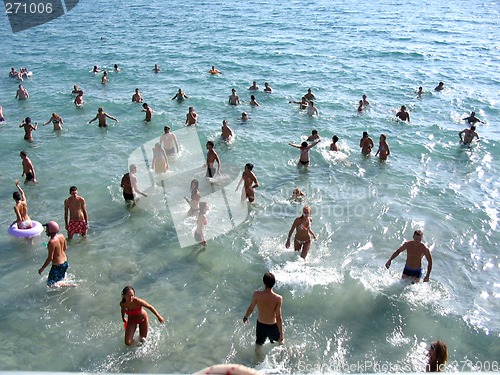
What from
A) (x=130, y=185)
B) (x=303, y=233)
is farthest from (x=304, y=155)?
(x=130, y=185)

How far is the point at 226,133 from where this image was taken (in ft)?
58.6

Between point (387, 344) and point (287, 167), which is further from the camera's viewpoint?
point (287, 167)

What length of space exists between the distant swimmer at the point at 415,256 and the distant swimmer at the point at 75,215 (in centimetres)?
719

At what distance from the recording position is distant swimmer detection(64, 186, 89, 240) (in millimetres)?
10773

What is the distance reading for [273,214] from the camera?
12.9 metres

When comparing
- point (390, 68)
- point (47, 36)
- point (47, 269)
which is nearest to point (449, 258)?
point (47, 269)

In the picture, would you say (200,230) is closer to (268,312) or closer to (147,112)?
(268,312)

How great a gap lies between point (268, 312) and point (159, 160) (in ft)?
28.7

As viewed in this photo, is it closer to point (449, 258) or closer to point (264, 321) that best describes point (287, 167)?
point (449, 258)

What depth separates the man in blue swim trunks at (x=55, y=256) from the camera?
346 inches

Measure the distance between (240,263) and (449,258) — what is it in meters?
5.07

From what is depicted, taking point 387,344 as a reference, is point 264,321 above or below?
above

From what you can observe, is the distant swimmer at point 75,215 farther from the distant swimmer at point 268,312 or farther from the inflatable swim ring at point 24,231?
the distant swimmer at point 268,312

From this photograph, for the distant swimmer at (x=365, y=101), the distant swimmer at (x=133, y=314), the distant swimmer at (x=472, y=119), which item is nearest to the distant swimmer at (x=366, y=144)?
the distant swimmer at (x=365, y=101)
